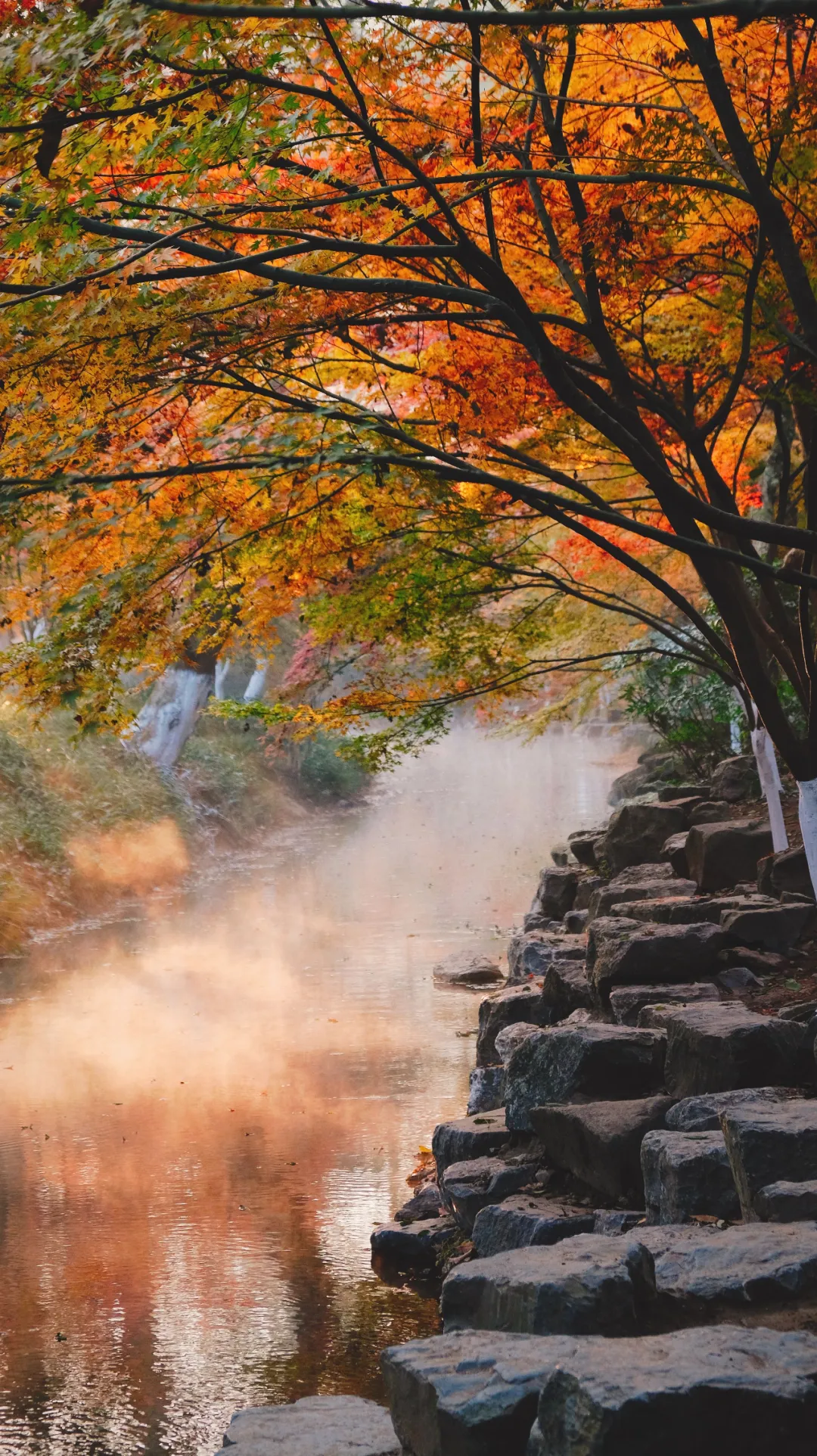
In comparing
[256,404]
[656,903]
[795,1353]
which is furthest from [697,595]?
[795,1353]

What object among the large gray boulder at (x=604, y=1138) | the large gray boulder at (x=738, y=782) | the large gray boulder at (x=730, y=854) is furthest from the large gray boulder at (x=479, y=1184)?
the large gray boulder at (x=738, y=782)

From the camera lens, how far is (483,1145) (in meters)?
7.19

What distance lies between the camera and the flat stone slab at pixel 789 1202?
183 inches

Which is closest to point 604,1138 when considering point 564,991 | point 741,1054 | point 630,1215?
point 630,1215

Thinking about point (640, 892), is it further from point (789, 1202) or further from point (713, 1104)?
point (789, 1202)

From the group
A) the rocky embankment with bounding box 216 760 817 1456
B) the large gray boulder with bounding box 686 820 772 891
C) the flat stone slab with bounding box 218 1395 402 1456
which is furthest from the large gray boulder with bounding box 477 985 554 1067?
the flat stone slab with bounding box 218 1395 402 1456

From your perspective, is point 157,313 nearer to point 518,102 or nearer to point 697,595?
point 518,102

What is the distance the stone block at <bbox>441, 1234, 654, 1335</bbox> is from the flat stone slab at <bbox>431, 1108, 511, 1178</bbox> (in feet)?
6.92

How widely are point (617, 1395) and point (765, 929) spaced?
5618mm

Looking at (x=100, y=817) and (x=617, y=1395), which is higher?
(x=100, y=817)

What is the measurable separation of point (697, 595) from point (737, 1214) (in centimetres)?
1612

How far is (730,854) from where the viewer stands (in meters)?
10.7

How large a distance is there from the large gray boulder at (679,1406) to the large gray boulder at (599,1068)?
3.21m

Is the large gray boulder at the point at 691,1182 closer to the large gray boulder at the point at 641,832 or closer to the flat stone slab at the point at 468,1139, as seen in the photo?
the flat stone slab at the point at 468,1139
